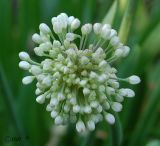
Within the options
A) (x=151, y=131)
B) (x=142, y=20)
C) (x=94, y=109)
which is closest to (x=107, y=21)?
(x=94, y=109)

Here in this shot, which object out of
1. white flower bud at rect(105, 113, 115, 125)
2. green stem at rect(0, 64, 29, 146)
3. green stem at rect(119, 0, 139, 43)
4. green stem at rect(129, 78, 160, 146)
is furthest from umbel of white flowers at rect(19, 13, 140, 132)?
green stem at rect(129, 78, 160, 146)

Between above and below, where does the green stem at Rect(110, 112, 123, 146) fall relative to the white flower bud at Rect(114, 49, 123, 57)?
below

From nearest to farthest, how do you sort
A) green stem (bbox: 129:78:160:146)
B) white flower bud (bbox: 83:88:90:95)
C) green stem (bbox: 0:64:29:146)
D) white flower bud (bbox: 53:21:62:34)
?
white flower bud (bbox: 83:88:90:95)
white flower bud (bbox: 53:21:62:34)
green stem (bbox: 0:64:29:146)
green stem (bbox: 129:78:160:146)

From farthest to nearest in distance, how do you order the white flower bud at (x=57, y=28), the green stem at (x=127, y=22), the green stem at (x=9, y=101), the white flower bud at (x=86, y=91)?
1. the green stem at (x=9, y=101)
2. the green stem at (x=127, y=22)
3. the white flower bud at (x=57, y=28)
4. the white flower bud at (x=86, y=91)

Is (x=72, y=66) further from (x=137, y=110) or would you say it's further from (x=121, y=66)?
(x=137, y=110)

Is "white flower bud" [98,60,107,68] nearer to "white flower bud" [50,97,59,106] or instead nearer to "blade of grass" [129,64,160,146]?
"white flower bud" [50,97,59,106]

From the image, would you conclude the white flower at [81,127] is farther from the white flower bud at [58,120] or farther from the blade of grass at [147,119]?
the blade of grass at [147,119]

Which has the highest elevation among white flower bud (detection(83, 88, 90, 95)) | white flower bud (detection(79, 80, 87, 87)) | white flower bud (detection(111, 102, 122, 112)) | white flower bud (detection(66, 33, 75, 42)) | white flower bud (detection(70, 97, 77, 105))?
white flower bud (detection(66, 33, 75, 42))

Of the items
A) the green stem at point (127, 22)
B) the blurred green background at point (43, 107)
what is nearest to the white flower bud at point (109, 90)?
the green stem at point (127, 22)
